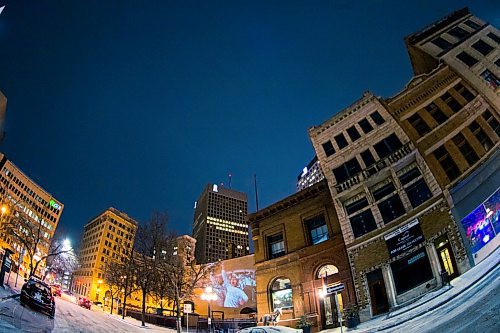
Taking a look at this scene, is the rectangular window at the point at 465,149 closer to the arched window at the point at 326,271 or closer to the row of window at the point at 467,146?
the row of window at the point at 467,146

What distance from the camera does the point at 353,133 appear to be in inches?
1126

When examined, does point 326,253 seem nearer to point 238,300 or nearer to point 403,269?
point 403,269

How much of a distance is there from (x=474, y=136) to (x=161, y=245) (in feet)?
107

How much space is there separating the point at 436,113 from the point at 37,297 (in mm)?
32732

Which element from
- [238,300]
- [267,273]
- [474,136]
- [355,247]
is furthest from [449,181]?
[238,300]

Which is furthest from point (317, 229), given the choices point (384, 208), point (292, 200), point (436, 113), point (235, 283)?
point (235, 283)

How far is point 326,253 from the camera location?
2570 centimetres

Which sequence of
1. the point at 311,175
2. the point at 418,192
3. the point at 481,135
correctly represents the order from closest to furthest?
1. the point at 481,135
2. the point at 418,192
3. the point at 311,175

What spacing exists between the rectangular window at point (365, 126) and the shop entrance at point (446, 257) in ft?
37.7

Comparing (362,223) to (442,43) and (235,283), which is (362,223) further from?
(235,283)

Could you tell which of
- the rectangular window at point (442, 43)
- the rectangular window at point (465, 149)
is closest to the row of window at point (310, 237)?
the rectangular window at point (465, 149)

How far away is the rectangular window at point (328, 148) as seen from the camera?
29.4m

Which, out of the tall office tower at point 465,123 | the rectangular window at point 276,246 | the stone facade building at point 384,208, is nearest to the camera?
the tall office tower at point 465,123

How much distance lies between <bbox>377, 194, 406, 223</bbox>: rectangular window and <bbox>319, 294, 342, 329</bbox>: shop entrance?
753cm
